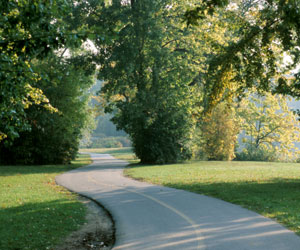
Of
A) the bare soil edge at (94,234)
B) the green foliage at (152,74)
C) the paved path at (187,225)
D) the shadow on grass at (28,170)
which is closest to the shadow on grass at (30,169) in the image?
the shadow on grass at (28,170)

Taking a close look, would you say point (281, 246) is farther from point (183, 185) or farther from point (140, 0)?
point (140, 0)

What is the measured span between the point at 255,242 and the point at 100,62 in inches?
1035

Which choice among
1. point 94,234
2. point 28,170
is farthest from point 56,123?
point 94,234

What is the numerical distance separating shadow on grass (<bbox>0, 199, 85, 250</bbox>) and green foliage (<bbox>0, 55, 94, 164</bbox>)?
64.4ft

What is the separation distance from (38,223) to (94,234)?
5.56 ft

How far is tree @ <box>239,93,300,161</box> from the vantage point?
153 feet

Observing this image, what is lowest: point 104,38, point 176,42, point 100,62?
point 104,38

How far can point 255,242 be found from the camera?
7.20 metres

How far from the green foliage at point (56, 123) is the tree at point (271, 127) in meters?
21.8

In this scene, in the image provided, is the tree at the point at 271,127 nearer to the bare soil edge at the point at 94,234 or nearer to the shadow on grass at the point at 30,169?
the shadow on grass at the point at 30,169

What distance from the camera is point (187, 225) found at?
8852mm

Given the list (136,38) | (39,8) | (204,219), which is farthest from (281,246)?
(136,38)

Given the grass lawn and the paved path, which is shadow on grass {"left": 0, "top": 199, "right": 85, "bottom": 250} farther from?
the paved path

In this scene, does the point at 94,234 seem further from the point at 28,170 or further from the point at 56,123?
the point at 56,123
